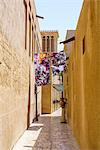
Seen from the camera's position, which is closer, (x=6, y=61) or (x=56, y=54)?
(x=6, y=61)

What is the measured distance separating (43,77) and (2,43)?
15.1 meters

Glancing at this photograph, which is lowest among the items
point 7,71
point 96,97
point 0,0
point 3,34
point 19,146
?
point 19,146

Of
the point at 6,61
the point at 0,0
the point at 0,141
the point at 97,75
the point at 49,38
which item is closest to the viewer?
the point at 97,75

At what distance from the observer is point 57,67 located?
19875 millimetres

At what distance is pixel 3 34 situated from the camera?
674 centimetres

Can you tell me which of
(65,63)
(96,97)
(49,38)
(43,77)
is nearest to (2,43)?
(96,97)

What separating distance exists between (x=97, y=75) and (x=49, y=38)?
43.8 metres

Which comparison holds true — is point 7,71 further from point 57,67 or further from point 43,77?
point 43,77

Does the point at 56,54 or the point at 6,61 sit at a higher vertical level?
the point at 56,54

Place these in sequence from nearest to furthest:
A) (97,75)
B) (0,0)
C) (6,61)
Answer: (97,75) < (0,0) < (6,61)

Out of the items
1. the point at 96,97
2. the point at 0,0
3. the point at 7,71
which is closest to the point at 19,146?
the point at 7,71

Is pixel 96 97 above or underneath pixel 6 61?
underneath

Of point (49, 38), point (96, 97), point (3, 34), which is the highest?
point (49, 38)

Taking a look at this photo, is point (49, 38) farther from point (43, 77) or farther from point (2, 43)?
point (2, 43)
